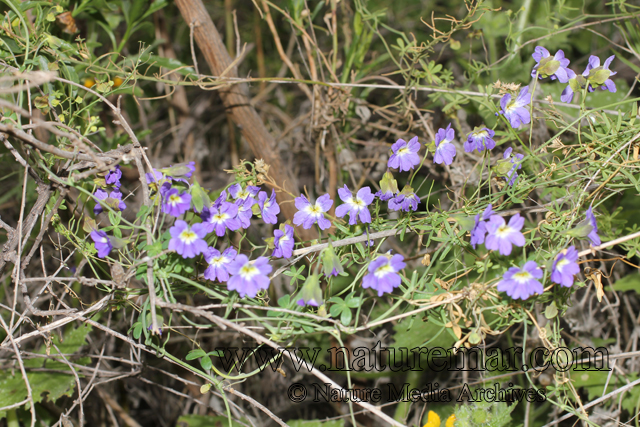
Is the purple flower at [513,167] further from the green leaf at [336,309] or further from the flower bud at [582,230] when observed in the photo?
the green leaf at [336,309]

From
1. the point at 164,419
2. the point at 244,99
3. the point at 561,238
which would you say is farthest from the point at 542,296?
the point at 164,419

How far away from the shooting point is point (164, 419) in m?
1.82

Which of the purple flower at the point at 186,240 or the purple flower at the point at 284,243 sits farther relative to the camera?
the purple flower at the point at 284,243

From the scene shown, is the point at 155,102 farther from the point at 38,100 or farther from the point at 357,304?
the point at 357,304

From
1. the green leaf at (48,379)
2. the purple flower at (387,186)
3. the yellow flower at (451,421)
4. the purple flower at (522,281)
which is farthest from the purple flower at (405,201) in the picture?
the green leaf at (48,379)

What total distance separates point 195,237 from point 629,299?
1478mm

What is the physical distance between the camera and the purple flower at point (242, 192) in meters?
1.07

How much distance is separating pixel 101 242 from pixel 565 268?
0.94m

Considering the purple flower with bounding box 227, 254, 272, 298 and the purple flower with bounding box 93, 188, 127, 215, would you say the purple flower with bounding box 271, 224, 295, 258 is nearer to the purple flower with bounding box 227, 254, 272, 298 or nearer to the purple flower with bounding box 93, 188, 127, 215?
the purple flower with bounding box 227, 254, 272, 298

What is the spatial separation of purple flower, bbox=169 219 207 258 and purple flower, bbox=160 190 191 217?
4 centimetres

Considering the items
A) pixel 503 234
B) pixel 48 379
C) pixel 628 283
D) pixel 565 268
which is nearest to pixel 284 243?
pixel 503 234

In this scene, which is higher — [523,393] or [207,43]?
[207,43]

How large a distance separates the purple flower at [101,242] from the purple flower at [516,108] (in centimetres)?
94

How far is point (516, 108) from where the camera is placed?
109cm
